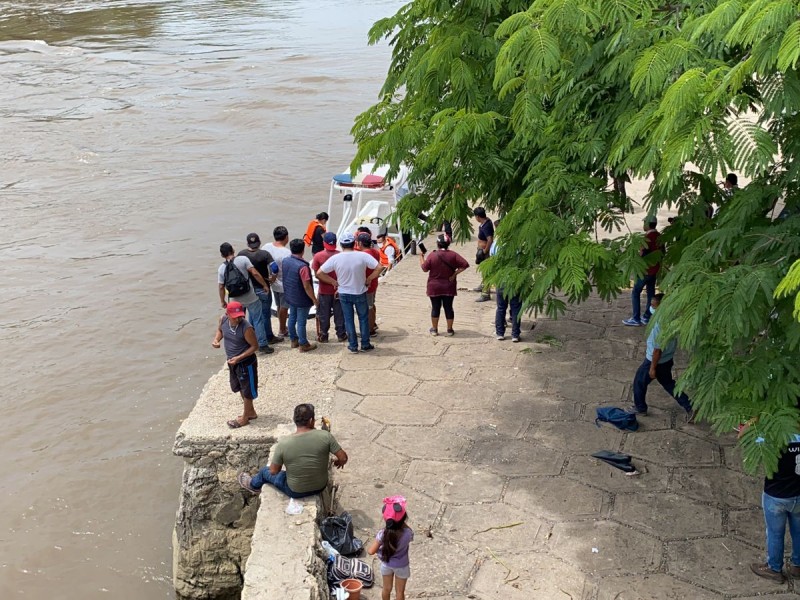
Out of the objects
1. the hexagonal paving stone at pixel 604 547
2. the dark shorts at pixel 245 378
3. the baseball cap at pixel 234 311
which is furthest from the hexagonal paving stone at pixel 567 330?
the baseball cap at pixel 234 311

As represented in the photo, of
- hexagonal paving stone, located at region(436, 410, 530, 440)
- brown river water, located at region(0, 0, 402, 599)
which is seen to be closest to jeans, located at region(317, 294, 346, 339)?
hexagonal paving stone, located at region(436, 410, 530, 440)

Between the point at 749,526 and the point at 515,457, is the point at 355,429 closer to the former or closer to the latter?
the point at 515,457

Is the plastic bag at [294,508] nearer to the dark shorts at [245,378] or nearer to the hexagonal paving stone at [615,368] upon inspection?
the dark shorts at [245,378]

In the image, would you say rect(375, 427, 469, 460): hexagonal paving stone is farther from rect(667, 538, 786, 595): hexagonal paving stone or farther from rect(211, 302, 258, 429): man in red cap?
rect(667, 538, 786, 595): hexagonal paving stone

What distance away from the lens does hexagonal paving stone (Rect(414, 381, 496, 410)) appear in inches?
375

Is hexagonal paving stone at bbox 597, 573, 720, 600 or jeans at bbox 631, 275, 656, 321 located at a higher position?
jeans at bbox 631, 275, 656, 321

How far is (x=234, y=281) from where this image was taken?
31.5 ft

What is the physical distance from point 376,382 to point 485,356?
1.41m

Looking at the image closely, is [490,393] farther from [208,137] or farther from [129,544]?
[208,137]

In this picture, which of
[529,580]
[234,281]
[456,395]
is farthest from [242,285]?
[529,580]

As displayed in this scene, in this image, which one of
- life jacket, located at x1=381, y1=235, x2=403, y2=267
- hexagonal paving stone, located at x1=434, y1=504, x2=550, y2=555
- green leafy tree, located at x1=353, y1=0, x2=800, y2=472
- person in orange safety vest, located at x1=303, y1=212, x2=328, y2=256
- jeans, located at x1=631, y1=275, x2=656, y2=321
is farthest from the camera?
life jacket, located at x1=381, y1=235, x2=403, y2=267

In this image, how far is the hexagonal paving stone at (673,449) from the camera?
8.46 m

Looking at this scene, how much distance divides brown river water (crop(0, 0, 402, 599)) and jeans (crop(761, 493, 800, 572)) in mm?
5661

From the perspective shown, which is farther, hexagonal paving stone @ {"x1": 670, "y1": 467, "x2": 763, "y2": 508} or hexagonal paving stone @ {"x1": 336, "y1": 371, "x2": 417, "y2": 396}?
hexagonal paving stone @ {"x1": 336, "y1": 371, "x2": 417, "y2": 396}
